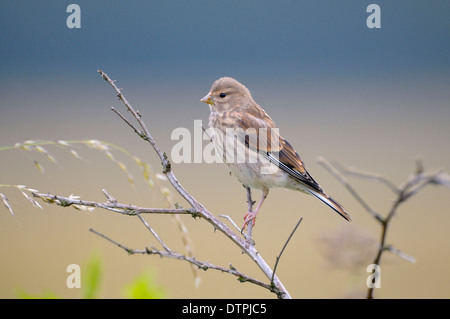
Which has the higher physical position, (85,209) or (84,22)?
(84,22)

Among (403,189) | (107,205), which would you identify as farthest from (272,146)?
(403,189)

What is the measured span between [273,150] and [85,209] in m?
1.94

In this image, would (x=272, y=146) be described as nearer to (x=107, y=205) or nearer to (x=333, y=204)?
(x=333, y=204)

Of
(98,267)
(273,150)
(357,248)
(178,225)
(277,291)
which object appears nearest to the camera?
(98,267)

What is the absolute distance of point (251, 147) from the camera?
3.37 m

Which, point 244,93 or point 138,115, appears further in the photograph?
point 244,93

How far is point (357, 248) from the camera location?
1167 mm

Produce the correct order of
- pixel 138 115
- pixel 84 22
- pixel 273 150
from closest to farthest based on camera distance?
1. pixel 138 115
2. pixel 273 150
3. pixel 84 22

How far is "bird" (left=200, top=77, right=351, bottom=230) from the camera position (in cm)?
320

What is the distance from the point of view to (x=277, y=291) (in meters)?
1.34

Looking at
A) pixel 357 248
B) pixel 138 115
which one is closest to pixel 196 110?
pixel 138 115

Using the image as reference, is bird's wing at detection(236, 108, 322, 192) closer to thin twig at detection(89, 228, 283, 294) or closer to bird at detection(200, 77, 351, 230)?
bird at detection(200, 77, 351, 230)

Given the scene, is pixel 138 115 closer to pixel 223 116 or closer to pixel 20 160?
pixel 223 116

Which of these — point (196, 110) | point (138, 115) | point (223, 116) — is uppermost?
point (196, 110)
